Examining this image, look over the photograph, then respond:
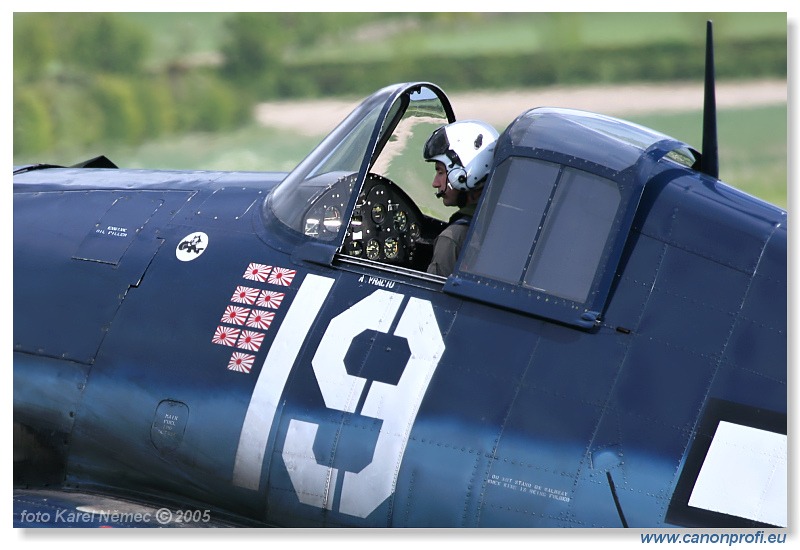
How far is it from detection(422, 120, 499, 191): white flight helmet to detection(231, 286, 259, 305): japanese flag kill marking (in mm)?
1276

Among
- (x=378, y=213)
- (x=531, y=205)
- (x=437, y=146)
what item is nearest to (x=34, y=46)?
(x=378, y=213)

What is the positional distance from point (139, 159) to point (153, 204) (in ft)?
37.7

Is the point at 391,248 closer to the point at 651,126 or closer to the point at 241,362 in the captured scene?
the point at 241,362

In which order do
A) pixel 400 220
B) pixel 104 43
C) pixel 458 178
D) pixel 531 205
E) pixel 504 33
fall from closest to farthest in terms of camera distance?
1. pixel 531 205
2. pixel 458 178
3. pixel 400 220
4. pixel 504 33
5. pixel 104 43

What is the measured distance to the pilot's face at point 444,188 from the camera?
6.30 m

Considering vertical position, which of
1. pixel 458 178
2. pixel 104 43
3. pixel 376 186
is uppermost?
pixel 104 43

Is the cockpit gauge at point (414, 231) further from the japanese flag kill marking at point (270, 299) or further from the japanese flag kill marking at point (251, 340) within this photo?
the japanese flag kill marking at point (251, 340)

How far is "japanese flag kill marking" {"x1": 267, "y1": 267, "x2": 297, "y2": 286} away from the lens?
5.88 m

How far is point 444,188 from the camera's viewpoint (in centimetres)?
632

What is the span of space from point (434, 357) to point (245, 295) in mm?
1144

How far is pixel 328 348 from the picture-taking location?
18.2ft

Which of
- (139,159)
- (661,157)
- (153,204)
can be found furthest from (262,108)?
(661,157)

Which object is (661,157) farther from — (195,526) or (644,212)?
(195,526)

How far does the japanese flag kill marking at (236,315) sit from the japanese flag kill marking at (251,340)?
0.09 metres
